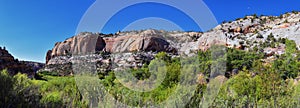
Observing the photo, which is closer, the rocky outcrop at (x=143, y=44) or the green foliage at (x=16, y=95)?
the green foliage at (x=16, y=95)

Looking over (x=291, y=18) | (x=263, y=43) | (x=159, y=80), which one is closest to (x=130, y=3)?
(x=159, y=80)

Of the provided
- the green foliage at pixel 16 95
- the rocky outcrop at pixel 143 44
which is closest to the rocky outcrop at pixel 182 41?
the rocky outcrop at pixel 143 44

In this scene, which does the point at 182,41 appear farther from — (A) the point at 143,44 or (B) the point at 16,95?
(B) the point at 16,95

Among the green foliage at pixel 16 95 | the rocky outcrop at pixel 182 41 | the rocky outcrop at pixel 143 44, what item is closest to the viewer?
the green foliage at pixel 16 95

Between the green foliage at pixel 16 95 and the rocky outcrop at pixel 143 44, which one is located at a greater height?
the rocky outcrop at pixel 143 44

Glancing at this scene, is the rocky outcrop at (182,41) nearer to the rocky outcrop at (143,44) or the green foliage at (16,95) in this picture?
the rocky outcrop at (143,44)

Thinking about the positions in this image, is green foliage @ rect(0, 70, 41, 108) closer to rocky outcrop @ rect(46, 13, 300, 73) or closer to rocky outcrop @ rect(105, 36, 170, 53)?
rocky outcrop @ rect(46, 13, 300, 73)

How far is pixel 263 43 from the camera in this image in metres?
35.7

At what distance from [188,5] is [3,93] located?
621 centimetres

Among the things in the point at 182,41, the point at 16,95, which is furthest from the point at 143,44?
the point at 16,95

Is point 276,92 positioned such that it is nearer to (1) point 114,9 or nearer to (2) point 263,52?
(1) point 114,9

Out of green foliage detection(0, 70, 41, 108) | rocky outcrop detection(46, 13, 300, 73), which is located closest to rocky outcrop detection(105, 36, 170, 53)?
rocky outcrop detection(46, 13, 300, 73)

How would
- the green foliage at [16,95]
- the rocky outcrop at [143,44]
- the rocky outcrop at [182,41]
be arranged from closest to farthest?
1. the green foliage at [16,95]
2. the rocky outcrop at [182,41]
3. the rocky outcrop at [143,44]

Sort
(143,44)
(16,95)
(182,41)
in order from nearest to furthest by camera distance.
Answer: (16,95) → (143,44) → (182,41)
